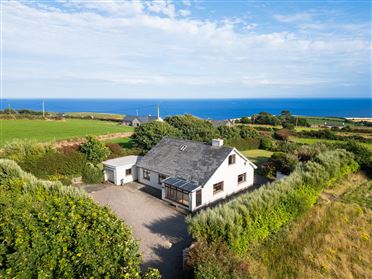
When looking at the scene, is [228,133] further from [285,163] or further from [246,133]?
[285,163]

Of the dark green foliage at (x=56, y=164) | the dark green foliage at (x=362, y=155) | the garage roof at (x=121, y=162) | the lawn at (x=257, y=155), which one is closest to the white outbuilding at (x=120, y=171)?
the garage roof at (x=121, y=162)

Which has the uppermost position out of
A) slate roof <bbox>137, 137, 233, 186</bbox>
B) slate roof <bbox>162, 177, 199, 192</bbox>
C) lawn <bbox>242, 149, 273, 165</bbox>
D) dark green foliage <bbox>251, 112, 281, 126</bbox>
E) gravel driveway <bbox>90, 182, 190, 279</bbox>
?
dark green foliage <bbox>251, 112, 281, 126</bbox>

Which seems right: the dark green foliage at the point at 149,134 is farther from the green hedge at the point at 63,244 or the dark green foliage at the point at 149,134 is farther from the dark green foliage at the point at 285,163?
the green hedge at the point at 63,244

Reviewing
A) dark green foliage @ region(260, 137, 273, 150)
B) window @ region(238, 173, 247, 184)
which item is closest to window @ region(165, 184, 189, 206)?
window @ region(238, 173, 247, 184)

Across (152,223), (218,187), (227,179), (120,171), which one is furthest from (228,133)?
(152,223)

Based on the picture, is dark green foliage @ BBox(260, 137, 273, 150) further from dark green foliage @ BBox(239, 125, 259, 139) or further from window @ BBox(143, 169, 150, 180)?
window @ BBox(143, 169, 150, 180)

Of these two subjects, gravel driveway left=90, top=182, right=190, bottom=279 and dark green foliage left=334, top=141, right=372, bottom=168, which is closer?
gravel driveway left=90, top=182, right=190, bottom=279
